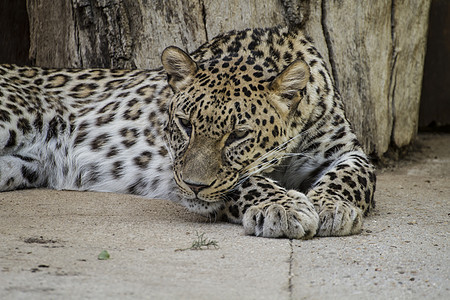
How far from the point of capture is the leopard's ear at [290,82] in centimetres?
516

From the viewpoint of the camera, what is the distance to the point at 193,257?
3.82 meters

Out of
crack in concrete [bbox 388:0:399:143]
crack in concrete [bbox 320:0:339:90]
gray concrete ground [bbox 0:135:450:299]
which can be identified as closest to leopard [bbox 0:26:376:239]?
gray concrete ground [bbox 0:135:450:299]

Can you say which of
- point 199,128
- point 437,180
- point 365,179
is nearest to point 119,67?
point 199,128

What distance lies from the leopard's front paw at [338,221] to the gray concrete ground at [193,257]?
8 cm

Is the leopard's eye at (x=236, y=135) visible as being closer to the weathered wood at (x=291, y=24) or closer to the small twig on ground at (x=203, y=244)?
the small twig on ground at (x=203, y=244)

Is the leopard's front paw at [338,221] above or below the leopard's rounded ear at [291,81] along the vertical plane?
below

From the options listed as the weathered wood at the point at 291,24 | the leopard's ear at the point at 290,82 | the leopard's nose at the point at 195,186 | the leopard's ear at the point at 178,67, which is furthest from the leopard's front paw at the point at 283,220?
the weathered wood at the point at 291,24

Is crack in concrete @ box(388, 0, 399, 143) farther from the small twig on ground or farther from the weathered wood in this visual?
the small twig on ground

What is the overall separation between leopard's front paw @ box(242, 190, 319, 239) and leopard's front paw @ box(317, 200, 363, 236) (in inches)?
3.2

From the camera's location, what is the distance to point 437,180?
7.45 m

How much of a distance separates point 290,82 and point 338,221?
1191mm

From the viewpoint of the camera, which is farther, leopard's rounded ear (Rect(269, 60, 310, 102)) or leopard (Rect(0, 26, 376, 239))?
leopard's rounded ear (Rect(269, 60, 310, 102))

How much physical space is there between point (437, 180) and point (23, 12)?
6.05 meters

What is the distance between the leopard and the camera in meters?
4.86
